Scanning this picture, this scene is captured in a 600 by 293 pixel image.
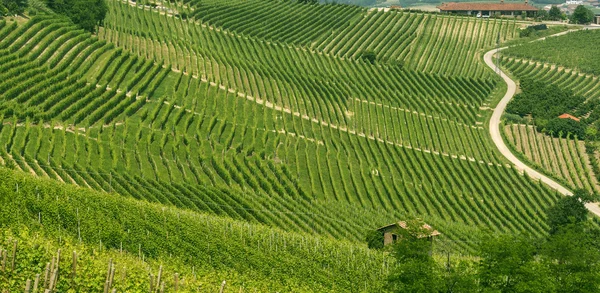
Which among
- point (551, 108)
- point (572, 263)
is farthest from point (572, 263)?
point (551, 108)

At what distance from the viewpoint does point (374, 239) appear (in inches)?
2020

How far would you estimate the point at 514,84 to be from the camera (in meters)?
119

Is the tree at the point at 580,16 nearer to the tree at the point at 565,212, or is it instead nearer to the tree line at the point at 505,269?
the tree at the point at 565,212

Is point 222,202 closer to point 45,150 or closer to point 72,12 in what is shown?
point 45,150

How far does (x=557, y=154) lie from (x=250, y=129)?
121 ft

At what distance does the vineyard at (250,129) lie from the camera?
56.8 meters

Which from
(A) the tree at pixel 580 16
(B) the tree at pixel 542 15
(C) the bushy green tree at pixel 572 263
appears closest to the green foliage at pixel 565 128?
(C) the bushy green tree at pixel 572 263

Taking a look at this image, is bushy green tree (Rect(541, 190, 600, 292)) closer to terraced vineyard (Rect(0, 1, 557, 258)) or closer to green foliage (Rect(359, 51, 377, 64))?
terraced vineyard (Rect(0, 1, 557, 258))

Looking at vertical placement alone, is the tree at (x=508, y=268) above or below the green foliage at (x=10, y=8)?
below

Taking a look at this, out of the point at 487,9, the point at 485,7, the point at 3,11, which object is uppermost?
the point at 3,11

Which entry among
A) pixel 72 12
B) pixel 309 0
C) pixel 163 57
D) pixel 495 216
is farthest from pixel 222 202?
pixel 309 0

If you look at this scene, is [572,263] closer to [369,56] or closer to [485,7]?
[369,56]

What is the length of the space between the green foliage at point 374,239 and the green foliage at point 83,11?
2038 inches

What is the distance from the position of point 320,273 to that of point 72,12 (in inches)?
2425
